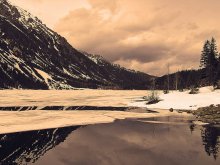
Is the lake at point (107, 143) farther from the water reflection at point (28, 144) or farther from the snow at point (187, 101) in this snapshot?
the snow at point (187, 101)

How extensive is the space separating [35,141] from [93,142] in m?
4.94

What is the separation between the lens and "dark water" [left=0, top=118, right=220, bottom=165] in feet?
73.6

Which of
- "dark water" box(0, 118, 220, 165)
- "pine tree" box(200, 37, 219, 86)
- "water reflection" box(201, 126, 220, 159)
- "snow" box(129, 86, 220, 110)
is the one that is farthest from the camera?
"pine tree" box(200, 37, 219, 86)

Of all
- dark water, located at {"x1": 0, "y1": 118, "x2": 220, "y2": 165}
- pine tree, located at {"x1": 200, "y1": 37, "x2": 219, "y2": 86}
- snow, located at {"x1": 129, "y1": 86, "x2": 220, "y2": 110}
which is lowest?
dark water, located at {"x1": 0, "y1": 118, "x2": 220, "y2": 165}

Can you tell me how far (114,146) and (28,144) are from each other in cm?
697

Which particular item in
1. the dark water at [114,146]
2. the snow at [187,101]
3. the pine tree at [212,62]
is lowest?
the dark water at [114,146]

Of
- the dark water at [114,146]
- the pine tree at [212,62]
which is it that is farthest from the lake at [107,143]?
the pine tree at [212,62]

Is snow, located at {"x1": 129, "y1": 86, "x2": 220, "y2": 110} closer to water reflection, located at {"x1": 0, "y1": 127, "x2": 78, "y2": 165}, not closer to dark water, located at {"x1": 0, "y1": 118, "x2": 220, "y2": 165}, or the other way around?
dark water, located at {"x1": 0, "y1": 118, "x2": 220, "y2": 165}

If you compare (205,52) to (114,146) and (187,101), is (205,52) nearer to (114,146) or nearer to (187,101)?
(187,101)

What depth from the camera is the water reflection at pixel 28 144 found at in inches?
884

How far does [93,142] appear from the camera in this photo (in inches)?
1157

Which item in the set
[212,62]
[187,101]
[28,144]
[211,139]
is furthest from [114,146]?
[212,62]

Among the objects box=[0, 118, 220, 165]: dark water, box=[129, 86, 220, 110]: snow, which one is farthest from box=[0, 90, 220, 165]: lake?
box=[129, 86, 220, 110]: snow

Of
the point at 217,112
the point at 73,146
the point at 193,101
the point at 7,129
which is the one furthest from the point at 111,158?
the point at 193,101
